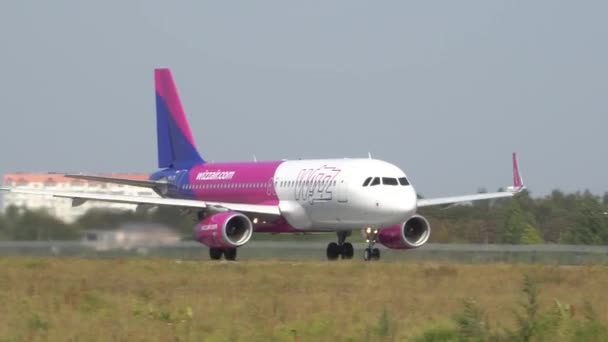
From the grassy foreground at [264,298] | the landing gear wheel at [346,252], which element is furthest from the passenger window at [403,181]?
the grassy foreground at [264,298]

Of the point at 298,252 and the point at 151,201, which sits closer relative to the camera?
→ the point at 151,201

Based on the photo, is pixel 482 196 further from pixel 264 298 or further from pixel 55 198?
pixel 264 298

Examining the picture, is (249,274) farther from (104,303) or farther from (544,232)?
(544,232)

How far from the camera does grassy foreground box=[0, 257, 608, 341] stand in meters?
17.0

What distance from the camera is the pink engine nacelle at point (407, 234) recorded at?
41.0 m

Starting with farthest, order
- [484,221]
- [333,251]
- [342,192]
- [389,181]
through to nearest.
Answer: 1. [484,221]
2. [333,251]
3. [342,192]
4. [389,181]

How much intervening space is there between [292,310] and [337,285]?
20.5 ft

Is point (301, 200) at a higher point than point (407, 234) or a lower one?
higher

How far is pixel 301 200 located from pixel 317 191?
0.75 meters

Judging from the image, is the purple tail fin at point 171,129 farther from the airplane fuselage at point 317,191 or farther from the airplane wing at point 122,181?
the airplane fuselage at point 317,191

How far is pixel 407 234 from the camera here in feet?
136

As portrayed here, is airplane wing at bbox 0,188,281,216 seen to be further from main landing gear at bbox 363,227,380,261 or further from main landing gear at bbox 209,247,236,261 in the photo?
main landing gear at bbox 363,227,380,261

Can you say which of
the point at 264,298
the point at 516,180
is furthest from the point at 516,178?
the point at 264,298

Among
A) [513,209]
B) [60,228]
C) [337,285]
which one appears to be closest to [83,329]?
[337,285]
